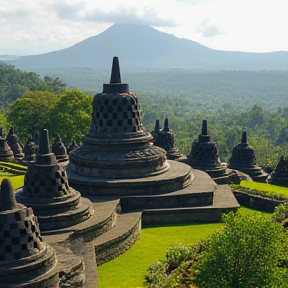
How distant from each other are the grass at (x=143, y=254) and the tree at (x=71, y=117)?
28.2 m

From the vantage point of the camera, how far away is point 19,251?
10.4 metres

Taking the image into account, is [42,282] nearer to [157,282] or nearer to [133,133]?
[157,282]

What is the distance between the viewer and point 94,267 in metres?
12.5

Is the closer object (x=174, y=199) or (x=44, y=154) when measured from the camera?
(x=44, y=154)

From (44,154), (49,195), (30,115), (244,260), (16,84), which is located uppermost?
(16,84)

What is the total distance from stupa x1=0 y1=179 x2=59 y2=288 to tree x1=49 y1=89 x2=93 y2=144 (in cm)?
3476

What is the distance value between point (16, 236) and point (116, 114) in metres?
11.5

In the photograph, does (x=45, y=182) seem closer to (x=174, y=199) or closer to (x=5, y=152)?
(x=174, y=199)

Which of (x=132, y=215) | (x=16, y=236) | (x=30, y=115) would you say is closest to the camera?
(x=16, y=236)

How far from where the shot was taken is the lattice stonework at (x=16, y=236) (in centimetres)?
1028

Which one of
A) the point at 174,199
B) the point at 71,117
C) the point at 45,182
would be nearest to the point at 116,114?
the point at 174,199

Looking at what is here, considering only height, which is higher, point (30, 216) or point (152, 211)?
point (30, 216)

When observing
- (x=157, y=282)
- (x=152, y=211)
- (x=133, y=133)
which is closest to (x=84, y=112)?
(x=133, y=133)

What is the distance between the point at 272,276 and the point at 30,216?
20.2ft
